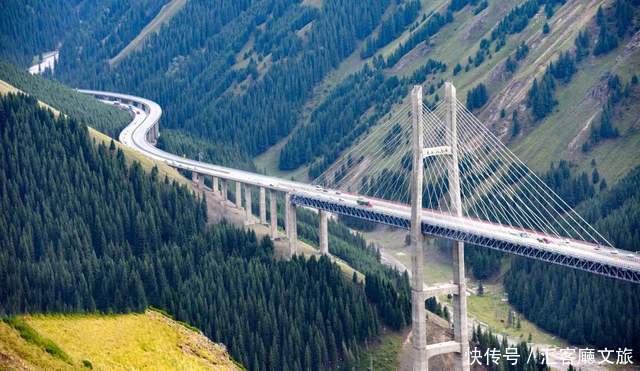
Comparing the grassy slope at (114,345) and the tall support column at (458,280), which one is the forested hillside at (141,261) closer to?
the grassy slope at (114,345)

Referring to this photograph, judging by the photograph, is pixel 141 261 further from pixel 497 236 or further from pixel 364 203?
pixel 497 236

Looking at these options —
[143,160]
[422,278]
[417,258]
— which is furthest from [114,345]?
[143,160]

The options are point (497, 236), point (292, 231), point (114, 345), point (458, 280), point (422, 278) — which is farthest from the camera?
point (292, 231)

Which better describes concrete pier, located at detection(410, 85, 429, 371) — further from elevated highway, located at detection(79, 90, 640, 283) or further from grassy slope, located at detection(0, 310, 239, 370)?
grassy slope, located at detection(0, 310, 239, 370)

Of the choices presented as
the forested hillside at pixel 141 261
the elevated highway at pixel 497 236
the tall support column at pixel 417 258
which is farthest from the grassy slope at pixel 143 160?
the tall support column at pixel 417 258

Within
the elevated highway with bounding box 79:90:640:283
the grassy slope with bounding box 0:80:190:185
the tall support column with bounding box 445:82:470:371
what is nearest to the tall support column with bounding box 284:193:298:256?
the elevated highway with bounding box 79:90:640:283
